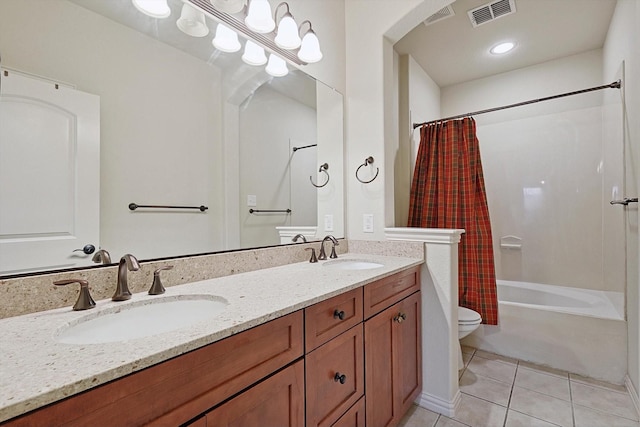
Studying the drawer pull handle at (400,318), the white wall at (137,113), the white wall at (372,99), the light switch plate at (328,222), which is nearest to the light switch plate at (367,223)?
the white wall at (372,99)

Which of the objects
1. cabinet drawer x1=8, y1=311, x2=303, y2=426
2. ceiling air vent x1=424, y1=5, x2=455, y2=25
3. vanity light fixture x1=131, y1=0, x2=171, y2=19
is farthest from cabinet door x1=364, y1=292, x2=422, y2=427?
ceiling air vent x1=424, y1=5, x2=455, y2=25

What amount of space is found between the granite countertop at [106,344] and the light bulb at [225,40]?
1090mm

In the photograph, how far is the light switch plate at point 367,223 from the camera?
6.59 feet

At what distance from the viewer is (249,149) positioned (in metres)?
1.56

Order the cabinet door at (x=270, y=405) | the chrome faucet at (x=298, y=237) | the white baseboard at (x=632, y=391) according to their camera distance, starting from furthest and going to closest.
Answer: the chrome faucet at (x=298, y=237), the white baseboard at (x=632, y=391), the cabinet door at (x=270, y=405)

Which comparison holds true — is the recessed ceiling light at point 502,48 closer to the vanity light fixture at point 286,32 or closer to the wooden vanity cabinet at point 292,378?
the vanity light fixture at point 286,32

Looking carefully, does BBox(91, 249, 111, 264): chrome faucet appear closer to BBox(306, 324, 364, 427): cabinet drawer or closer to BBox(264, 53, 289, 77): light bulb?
BBox(306, 324, 364, 427): cabinet drawer

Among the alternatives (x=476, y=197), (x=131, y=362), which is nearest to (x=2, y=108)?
(x=131, y=362)

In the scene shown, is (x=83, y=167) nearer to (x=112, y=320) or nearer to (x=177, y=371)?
(x=112, y=320)

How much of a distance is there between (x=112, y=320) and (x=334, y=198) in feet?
4.82

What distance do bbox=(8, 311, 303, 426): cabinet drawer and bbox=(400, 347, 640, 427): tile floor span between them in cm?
123

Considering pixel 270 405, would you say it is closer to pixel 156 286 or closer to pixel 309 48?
pixel 156 286

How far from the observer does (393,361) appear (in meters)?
1.47

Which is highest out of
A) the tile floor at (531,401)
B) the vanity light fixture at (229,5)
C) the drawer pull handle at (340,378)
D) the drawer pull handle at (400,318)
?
the vanity light fixture at (229,5)
